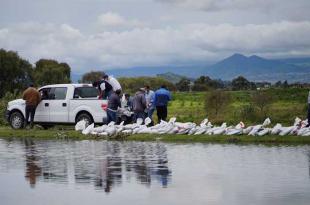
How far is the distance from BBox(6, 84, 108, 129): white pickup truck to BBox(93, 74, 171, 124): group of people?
48 cm

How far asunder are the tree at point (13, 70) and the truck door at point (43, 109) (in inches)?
2430

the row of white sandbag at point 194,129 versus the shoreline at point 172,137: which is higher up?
the row of white sandbag at point 194,129

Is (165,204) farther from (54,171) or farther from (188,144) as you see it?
(188,144)

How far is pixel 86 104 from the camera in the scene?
91.8 ft

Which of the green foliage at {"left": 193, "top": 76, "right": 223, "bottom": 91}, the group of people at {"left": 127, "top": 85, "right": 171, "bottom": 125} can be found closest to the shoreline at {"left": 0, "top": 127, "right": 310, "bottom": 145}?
the group of people at {"left": 127, "top": 85, "right": 171, "bottom": 125}

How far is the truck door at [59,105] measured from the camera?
2857cm

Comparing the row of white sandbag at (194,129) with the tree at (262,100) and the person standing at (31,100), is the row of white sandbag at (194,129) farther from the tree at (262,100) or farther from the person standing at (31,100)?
the tree at (262,100)

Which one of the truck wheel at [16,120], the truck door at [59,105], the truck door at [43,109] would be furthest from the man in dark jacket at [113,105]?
the truck wheel at [16,120]

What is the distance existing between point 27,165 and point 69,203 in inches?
224

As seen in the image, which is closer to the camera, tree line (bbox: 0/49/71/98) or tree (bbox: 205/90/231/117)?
tree (bbox: 205/90/231/117)

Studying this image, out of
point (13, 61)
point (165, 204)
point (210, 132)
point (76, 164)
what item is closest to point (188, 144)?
point (210, 132)

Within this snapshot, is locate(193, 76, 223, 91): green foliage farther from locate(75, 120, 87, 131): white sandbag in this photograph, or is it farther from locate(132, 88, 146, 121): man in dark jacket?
locate(75, 120, 87, 131): white sandbag

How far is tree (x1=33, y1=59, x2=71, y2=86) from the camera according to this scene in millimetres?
97750

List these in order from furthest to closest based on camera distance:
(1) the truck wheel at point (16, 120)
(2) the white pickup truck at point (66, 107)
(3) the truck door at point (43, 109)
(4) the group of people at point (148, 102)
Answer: (1) the truck wheel at point (16, 120), (3) the truck door at point (43, 109), (4) the group of people at point (148, 102), (2) the white pickup truck at point (66, 107)
